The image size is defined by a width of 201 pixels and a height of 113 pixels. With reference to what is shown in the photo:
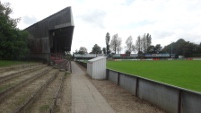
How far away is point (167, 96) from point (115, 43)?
112 m

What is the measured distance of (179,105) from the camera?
551cm

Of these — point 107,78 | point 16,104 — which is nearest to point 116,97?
point 16,104

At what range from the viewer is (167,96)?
6145 mm

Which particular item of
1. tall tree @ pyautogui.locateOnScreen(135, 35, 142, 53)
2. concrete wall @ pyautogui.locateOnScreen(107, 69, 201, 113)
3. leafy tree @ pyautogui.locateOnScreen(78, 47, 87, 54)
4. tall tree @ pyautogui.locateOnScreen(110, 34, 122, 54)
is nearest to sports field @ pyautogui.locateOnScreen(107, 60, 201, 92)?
concrete wall @ pyautogui.locateOnScreen(107, 69, 201, 113)

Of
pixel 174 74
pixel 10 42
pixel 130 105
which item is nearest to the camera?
pixel 130 105

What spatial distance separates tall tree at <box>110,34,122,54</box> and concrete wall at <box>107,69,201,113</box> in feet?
355

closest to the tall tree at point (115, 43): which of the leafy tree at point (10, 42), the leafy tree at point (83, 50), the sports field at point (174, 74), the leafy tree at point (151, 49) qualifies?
the leafy tree at point (151, 49)

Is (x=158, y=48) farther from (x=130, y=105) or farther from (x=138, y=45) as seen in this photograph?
(x=130, y=105)

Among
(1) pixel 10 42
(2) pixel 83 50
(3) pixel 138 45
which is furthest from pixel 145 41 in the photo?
(1) pixel 10 42

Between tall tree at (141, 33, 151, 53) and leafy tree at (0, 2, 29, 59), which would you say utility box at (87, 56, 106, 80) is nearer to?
leafy tree at (0, 2, 29, 59)

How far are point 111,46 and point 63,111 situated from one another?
369 ft

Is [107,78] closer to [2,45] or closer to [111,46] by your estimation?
[2,45]

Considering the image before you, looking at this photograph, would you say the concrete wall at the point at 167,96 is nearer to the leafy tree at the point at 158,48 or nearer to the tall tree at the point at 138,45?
the tall tree at the point at 138,45

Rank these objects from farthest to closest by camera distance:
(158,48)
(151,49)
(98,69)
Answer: (158,48) → (151,49) → (98,69)
